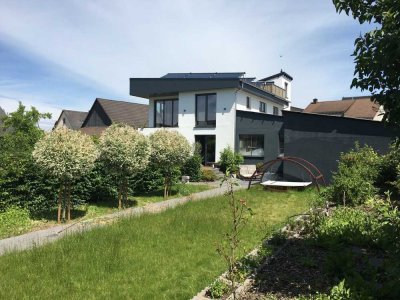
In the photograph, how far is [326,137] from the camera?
1917 centimetres

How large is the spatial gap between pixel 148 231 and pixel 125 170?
4718 mm

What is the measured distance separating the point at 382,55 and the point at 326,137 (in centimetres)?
1639

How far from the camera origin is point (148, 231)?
28.6ft

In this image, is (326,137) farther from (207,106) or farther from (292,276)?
(292,276)

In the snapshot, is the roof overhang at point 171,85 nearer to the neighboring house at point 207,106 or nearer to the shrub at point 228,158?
the neighboring house at point 207,106

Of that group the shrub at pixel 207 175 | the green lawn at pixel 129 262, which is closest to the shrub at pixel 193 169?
the shrub at pixel 207 175

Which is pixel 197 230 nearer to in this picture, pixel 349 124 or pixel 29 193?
pixel 29 193

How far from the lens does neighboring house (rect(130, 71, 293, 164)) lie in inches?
1055

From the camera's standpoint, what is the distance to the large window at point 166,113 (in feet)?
99.3

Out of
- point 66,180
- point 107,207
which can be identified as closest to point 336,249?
point 66,180

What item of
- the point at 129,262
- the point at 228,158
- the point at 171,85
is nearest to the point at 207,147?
the point at 228,158

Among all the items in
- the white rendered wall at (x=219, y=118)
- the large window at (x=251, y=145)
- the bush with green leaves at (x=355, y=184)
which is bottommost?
the bush with green leaves at (x=355, y=184)

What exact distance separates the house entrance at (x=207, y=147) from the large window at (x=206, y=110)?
1017 millimetres

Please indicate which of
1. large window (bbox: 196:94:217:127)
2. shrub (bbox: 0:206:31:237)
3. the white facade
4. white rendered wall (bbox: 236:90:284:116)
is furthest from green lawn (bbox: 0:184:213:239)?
white rendered wall (bbox: 236:90:284:116)
